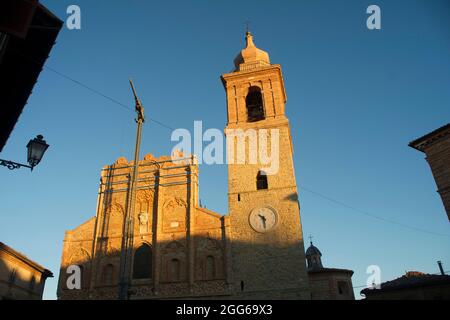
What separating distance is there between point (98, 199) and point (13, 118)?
12.7 m

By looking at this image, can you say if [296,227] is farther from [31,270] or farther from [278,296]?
[31,270]

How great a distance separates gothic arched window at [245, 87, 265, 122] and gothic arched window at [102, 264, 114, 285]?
1119cm

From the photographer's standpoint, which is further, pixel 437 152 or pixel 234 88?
pixel 234 88

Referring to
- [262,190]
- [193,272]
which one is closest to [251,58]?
[262,190]

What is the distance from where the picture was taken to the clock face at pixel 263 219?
59.8 ft

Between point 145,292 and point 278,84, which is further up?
point 278,84

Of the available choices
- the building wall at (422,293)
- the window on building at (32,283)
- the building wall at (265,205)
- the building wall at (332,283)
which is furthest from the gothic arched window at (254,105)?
the building wall at (422,293)

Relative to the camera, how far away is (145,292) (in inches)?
673

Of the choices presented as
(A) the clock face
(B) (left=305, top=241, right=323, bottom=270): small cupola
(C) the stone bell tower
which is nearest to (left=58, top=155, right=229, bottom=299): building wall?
(C) the stone bell tower

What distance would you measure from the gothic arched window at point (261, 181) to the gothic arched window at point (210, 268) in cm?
471

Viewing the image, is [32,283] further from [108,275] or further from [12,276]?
[108,275]
